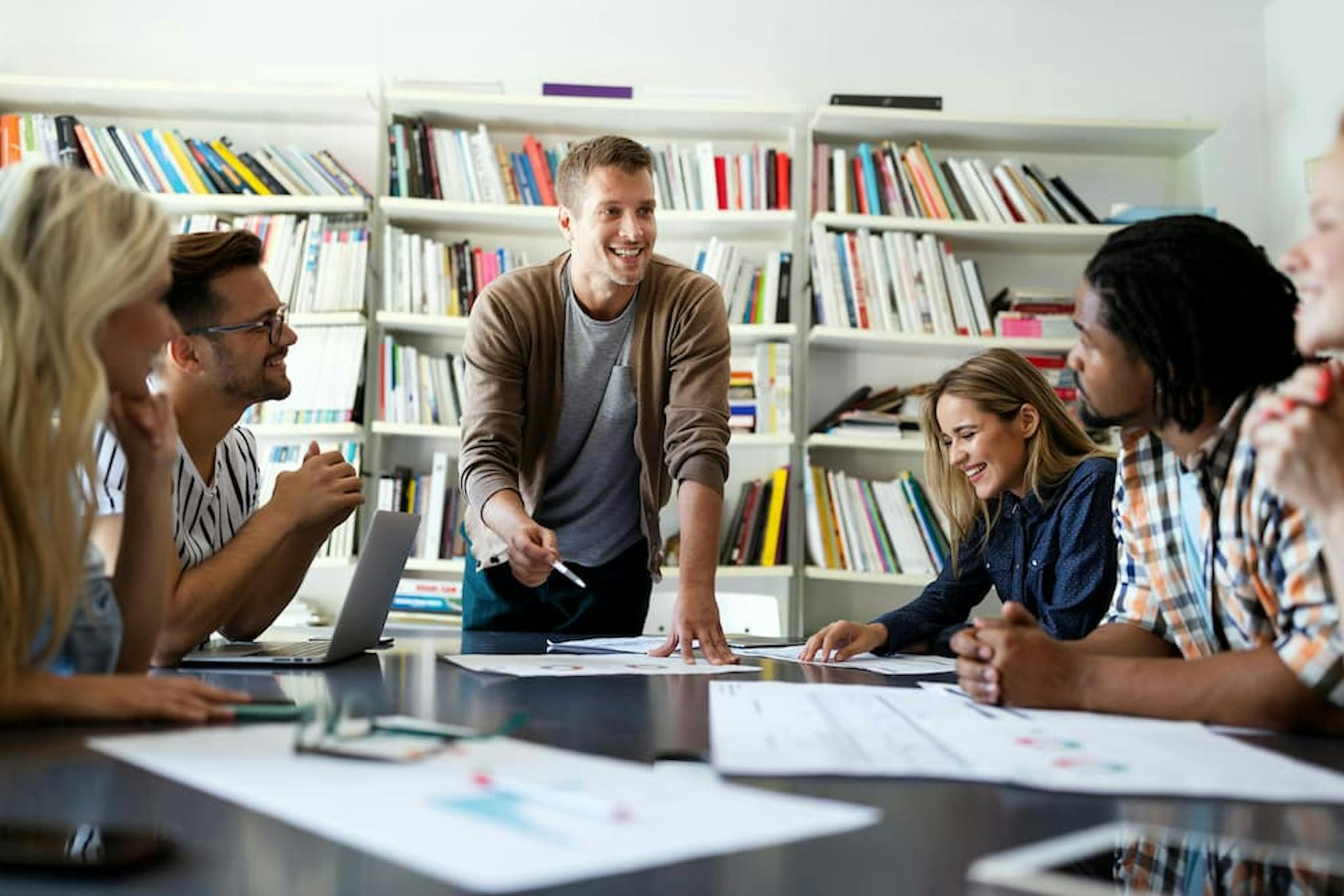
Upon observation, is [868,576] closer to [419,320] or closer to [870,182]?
[870,182]

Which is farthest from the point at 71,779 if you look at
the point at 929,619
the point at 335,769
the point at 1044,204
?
the point at 1044,204

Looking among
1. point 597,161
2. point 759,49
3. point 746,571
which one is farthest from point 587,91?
point 746,571

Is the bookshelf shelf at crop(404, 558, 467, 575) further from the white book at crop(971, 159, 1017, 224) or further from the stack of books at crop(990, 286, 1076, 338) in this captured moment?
the white book at crop(971, 159, 1017, 224)

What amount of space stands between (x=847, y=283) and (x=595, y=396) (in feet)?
4.73

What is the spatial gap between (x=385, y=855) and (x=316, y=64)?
11.9 ft

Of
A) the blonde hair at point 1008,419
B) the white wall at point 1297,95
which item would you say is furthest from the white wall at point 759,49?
the blonde hair at point 1008,419

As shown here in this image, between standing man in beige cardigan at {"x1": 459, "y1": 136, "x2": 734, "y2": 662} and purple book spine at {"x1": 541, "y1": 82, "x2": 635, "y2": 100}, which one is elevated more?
purple book spine at {"x1": 541, "y1": 82, "x2": 635, "y2": 100}

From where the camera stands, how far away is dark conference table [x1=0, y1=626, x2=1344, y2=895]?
0.53 m

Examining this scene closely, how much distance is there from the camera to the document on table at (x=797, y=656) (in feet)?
5.12

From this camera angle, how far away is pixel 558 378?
7.47 feet

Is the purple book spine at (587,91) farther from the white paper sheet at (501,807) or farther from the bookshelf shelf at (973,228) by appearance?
the white paper sheet at (501,807)

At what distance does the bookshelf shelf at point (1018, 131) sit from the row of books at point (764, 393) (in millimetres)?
700

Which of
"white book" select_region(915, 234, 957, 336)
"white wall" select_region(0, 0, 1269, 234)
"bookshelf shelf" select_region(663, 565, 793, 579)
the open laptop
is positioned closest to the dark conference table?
the open laptop

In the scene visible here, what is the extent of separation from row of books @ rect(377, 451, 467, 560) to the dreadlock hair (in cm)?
248
